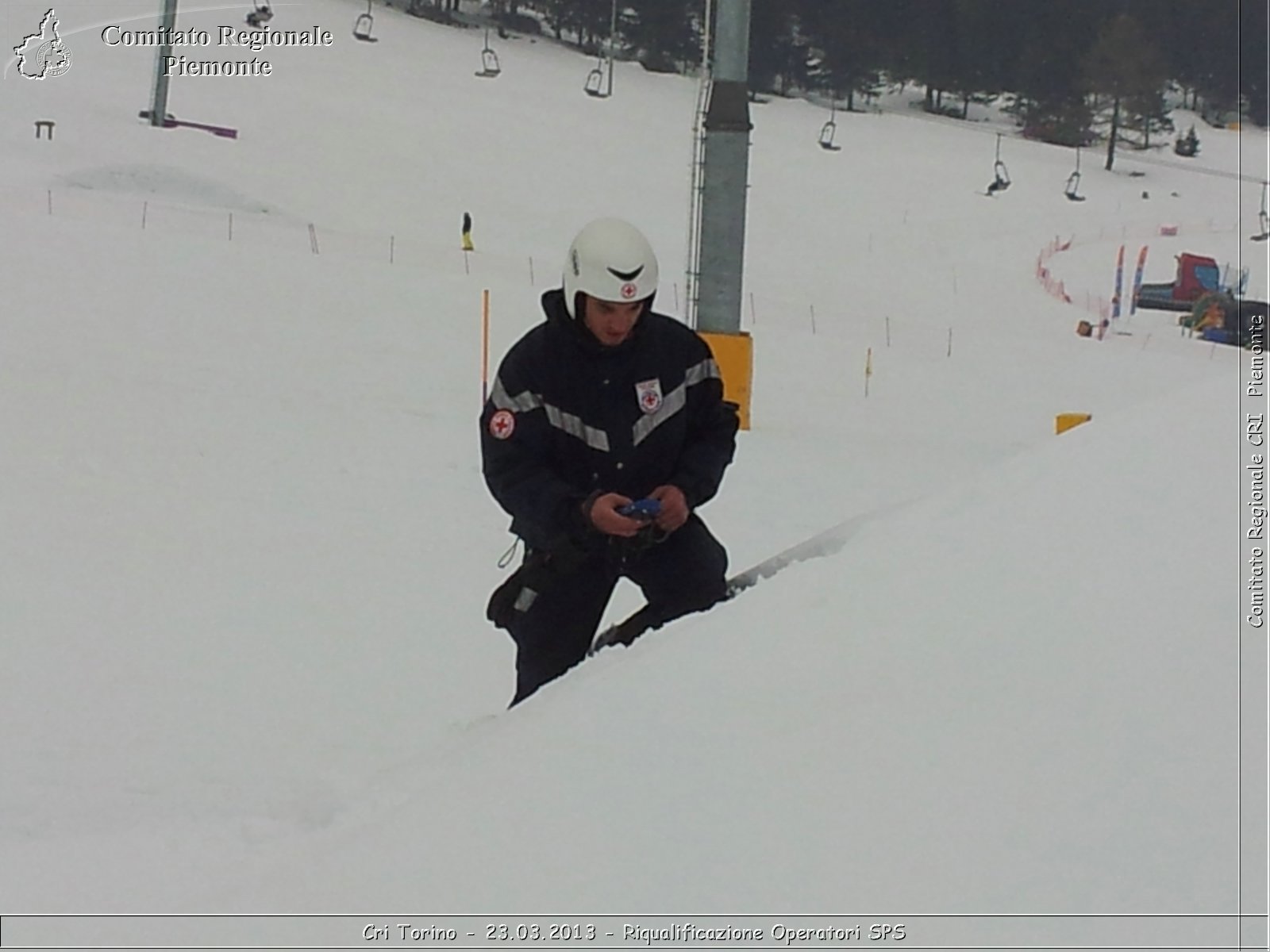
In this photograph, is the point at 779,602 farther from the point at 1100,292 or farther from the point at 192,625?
the point at 1100,292

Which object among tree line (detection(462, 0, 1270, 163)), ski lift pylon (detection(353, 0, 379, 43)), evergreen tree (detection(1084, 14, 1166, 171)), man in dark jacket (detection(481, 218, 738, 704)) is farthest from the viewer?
tree line (detection(462, 0, 1270, 163))

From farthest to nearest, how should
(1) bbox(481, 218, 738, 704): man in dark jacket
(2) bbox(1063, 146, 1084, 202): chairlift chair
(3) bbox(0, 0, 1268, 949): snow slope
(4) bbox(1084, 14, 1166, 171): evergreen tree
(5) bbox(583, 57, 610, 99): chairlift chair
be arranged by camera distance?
(4) bbox(1084, 14, 1166, 171): evergreen tree
(5) bbox(583, 57, 610, 99): chairlift chair
(2) bbox(1063, 146, 1084, 202): chairlift chair
(1) bbox(481, 218, 738, 704): man in dark jacket
(3) bbox(0, 0, 1268, 949): snow slope

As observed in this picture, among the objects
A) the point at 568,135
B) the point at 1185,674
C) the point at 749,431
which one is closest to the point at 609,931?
the point at 1185,674

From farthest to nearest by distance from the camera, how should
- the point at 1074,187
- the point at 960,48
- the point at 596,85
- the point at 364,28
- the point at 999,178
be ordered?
1. the point at 960,48
2. the point at 364,28
3. the point at 596,85
4. the point at 1074,187
5. the point at 999,178

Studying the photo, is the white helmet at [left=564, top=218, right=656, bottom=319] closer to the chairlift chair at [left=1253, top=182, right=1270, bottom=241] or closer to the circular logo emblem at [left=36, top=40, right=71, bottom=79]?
the circular logo emblem at [left=36, top=40, right=71, bottom=79]

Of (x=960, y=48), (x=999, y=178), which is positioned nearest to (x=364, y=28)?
(x=999, y=178)

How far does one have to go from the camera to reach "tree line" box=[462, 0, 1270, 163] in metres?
69.9

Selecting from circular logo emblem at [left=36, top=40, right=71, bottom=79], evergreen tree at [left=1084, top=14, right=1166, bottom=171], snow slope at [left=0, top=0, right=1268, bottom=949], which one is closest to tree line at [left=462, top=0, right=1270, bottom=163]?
evergreen tree at [left=1084, top=14, right=1166, bottom=171]

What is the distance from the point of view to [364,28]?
6266 centimetres

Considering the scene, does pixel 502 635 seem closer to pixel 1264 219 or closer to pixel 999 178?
pixel 999 178

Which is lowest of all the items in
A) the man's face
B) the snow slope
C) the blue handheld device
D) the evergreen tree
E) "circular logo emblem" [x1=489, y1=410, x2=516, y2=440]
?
the snow slope

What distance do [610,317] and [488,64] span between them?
190 ft

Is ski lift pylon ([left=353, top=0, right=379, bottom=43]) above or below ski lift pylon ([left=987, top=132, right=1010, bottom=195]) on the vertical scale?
above

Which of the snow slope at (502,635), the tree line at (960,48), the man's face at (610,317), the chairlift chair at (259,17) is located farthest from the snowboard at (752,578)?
the tree line at (960,48)
